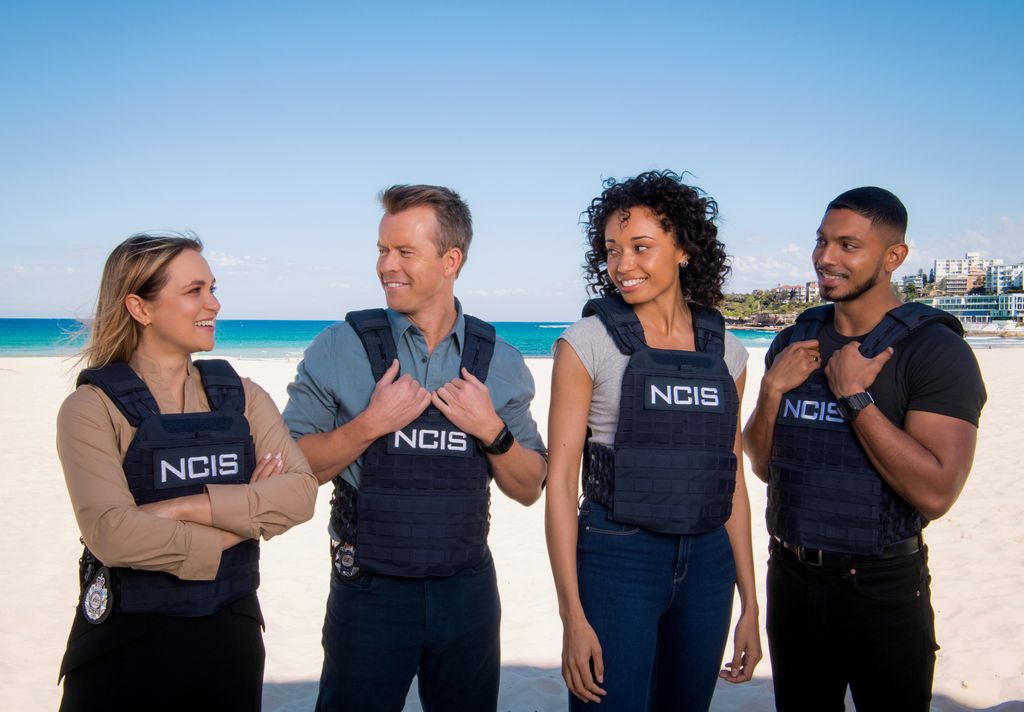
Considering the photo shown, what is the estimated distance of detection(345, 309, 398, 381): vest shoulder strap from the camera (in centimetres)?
269

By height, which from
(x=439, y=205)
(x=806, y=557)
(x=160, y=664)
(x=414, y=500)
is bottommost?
(x=160, y=664)

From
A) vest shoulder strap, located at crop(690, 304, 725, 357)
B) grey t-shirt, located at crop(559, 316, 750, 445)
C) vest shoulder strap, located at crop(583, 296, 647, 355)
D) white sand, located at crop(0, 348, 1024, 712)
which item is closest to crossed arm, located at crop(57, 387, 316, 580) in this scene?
grey t-shirt, located at crop(559, 316, 750, 445)

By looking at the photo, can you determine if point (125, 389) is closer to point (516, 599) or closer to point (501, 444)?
point (501, 444)

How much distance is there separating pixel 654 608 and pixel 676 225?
1.33m

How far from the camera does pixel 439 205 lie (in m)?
2.87

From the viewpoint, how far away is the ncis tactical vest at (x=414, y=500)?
2564mm

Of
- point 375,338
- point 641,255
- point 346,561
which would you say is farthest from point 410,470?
point 641,255

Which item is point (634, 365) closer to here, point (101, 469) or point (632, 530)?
point (632, 530)

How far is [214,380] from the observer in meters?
2.56

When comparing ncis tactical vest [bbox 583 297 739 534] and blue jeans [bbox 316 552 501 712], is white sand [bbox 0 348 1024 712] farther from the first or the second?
ncis tactical vest [bbox 583 297 739 534]

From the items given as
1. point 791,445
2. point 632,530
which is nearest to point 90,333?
point 632,530

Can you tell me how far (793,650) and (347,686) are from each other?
1.64 meters

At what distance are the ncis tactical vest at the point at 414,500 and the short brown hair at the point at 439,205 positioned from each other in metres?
0.44

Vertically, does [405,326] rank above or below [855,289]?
below
